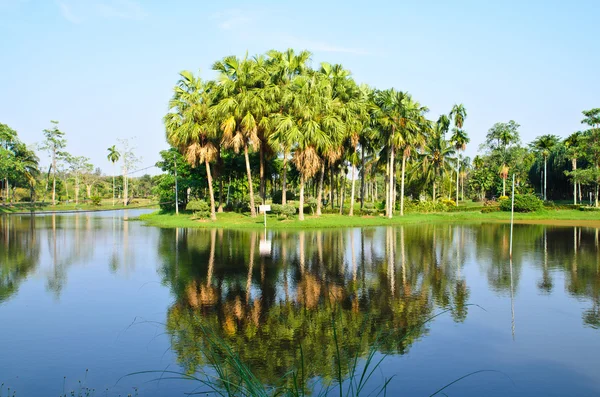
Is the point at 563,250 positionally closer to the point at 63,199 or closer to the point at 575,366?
the point at 575,366

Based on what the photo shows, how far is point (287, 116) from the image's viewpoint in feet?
137

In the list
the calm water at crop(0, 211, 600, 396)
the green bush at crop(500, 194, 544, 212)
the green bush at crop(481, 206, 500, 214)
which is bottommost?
the calm water at crop(0, 211, 600, 396)

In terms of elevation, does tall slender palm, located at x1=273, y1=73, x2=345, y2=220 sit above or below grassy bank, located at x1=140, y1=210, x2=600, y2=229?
above

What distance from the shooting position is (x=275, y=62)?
46.3 metres

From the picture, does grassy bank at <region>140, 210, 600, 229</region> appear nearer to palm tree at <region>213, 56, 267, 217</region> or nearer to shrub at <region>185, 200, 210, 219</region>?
shrub at <region>185, 200, 210, 219</region>

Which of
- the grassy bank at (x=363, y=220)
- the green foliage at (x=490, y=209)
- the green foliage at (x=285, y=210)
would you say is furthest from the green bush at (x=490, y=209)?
the green foliage at (x=285, y=210)

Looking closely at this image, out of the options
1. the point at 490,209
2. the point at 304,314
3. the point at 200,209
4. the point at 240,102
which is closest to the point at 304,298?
the point at 304,314

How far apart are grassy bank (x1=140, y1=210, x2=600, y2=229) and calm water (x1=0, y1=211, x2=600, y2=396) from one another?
605 inches

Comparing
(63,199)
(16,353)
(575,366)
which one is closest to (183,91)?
(16,353)

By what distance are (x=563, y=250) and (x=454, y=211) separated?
35.5 meters

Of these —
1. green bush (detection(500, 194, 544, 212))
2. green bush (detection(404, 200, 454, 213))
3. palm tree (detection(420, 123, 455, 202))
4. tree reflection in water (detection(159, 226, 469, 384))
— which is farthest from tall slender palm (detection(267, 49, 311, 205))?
green bush (detection(500, 194, 544, 212))

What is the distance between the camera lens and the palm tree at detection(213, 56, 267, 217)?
140 feet

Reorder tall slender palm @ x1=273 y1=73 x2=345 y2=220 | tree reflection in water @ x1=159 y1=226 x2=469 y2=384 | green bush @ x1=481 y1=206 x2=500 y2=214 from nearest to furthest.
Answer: tree reflection in water @ x1=159 y1=226 x2=469 y2=384
tall slender palm @ x1=273 y1=73 x2=345 y2=220
green bush @ x1=481 y1=206 x2=500 y2=214

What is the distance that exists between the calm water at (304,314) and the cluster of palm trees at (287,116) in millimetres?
17604
